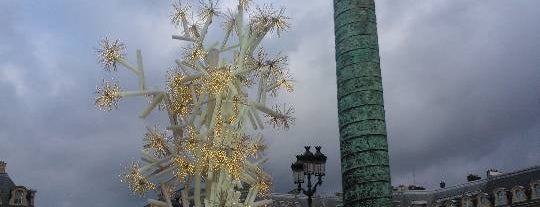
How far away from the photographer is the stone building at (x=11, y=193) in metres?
56.0

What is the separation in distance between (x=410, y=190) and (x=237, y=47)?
165 feet

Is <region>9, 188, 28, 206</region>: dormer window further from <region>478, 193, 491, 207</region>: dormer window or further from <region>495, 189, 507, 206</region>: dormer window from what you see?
<region>495, 189, 507, 206</region>: dormer window

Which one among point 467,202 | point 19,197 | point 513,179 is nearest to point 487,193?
point 467,202

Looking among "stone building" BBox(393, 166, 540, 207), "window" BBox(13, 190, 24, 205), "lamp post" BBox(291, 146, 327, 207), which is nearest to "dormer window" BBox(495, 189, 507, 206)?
"stone building" BBox(393, 166, 540, 207)

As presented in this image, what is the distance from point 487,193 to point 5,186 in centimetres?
3997

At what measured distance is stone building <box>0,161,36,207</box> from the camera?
56.0 meters

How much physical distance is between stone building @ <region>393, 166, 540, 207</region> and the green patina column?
142ft

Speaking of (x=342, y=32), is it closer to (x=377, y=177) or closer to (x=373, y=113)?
(x=373, y=113)

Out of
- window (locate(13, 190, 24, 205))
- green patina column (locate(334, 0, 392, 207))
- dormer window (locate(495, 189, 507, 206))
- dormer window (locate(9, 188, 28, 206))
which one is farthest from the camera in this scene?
window (locate(13, 190, 24, 205))

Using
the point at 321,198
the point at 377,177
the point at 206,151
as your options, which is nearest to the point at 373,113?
the point at 377,177

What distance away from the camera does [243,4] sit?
596 inches

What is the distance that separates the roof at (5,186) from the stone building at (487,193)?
3272 cm

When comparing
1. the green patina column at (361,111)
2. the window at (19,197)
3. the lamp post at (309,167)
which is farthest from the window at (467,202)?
the green patina column at (361,111)

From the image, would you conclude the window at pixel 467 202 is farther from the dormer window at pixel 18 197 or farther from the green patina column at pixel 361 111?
the green patina column at pixel 361 111
